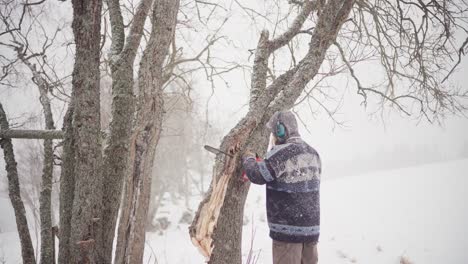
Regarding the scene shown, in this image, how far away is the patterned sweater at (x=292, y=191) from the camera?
9.45 feet

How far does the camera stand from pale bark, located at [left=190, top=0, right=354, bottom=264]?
9.25 ft

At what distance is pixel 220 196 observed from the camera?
113 inches

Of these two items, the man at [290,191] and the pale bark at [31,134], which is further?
the pale bark at [31,134]

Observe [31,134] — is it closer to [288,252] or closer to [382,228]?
[288,252]

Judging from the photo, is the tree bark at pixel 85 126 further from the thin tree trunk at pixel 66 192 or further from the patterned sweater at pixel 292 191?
the patterned sweater at pixel 292 191

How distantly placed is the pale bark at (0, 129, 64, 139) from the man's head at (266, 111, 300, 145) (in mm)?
2273

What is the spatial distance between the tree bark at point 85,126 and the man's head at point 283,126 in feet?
5.15

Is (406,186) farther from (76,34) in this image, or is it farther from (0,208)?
(0,208)

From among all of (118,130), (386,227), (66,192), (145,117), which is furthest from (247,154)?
(386,227)

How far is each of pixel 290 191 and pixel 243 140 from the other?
643 millimetres

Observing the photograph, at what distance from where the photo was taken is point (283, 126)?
3.05m

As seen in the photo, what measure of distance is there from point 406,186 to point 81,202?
2252 cm

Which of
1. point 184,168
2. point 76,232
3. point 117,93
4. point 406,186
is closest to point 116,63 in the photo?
point 117,93

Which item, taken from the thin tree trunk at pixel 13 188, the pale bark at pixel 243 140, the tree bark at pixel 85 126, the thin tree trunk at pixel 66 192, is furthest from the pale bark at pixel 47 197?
the pale bark at pixel 243 140
